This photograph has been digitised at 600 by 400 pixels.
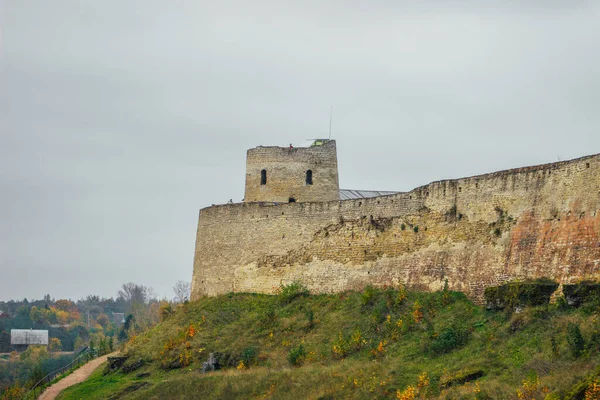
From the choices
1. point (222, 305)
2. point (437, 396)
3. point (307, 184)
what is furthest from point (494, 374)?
point (307, 184)

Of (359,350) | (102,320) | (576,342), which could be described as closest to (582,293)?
(576,342)

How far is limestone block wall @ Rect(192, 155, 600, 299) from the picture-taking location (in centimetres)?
2823

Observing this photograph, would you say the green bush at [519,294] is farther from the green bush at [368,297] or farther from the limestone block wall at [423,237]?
the green bush at [368,297]

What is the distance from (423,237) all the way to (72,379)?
16.1m

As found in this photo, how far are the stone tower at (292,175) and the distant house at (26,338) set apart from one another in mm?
62933

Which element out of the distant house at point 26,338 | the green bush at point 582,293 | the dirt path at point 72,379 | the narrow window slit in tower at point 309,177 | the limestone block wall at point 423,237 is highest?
the narrow window slit in tower at point 309,177

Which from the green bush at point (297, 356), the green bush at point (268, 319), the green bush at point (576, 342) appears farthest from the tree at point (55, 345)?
the green bush at point (576, 342)

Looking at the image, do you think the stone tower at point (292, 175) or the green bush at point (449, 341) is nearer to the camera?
the green bush at point (449, 341)

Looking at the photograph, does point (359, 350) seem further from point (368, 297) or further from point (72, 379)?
point (72, 379)

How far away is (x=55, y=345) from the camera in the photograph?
102000 mm

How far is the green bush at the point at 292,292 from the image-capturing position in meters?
37.4

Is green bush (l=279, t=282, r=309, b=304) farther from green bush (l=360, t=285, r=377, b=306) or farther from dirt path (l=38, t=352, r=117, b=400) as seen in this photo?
dirt path (l=38, t=352, r=117, b=400)

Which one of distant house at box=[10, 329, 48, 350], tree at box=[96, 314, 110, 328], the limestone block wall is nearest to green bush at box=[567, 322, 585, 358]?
the limestone block wall

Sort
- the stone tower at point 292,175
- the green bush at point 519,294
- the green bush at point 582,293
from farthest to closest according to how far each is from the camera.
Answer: the stone tower at point 292,175, the green bush at point 519,294, the green bush at point 582,293
